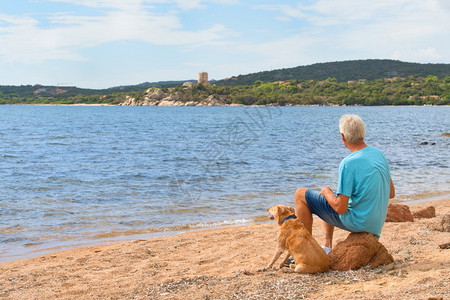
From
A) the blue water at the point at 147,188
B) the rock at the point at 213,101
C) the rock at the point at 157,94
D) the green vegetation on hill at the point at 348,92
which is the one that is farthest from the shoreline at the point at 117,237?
the rock at the point at 157,94

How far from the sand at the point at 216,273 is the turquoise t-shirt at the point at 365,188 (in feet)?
1.81

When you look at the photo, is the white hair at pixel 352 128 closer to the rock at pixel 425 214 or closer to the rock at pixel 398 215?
the rock at pixel 398 215

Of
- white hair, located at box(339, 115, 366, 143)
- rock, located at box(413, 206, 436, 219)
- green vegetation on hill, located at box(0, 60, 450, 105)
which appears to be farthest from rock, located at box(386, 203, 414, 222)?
green vegetation on hill, located at box(0, 60, 450, 105)

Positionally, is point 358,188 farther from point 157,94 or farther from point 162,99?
point 162,99

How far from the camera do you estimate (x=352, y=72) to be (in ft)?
504

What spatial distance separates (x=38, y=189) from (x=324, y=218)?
405 inches

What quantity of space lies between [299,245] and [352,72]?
157841 millimetres

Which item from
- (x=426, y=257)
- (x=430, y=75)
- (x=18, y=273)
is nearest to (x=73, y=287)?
(x=18, y=273)

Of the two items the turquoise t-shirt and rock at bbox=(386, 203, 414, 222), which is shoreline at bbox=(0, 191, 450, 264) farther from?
the turquoise t-shirt

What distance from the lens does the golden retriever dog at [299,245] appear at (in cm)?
489

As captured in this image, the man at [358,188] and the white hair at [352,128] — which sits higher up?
the white hair at [352,128]

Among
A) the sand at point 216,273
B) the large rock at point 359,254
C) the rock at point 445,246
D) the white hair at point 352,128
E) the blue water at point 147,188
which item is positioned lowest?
the blue water at point 147,188

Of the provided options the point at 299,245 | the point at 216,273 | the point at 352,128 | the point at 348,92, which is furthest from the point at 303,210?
the point at 348,92

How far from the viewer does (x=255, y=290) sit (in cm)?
448
